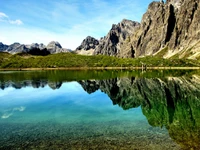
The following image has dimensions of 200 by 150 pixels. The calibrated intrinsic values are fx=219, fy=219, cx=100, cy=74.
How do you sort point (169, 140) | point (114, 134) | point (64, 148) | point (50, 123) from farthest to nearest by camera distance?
point (50, 123)
point (114, 134)
point (169, 140)
point (64, 148)

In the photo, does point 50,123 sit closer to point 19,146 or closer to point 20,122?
point 20,122

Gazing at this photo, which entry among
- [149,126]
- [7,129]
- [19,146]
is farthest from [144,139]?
[7,129]

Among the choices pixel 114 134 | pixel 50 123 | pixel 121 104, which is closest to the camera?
pixel 114 134

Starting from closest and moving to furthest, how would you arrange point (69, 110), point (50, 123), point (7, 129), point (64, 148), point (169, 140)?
point (64, 148), point (169, 140), point (7, 129), point (50, 123), point (69, 110)

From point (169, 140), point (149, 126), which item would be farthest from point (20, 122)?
point (169, 140)

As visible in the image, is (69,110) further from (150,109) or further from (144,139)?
(144,139)

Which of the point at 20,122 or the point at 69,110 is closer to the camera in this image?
the point at 20,122

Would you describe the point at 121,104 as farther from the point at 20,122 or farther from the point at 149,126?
the point at 20,122

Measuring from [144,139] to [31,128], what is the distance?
734 inches

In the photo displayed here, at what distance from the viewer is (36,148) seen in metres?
27.1

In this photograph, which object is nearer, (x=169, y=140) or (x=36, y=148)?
(x=36, y=148)

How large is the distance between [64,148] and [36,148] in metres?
3.54

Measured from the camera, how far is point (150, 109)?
4981 cm

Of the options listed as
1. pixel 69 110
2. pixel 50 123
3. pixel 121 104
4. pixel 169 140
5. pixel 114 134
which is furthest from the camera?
pixel 121 104
